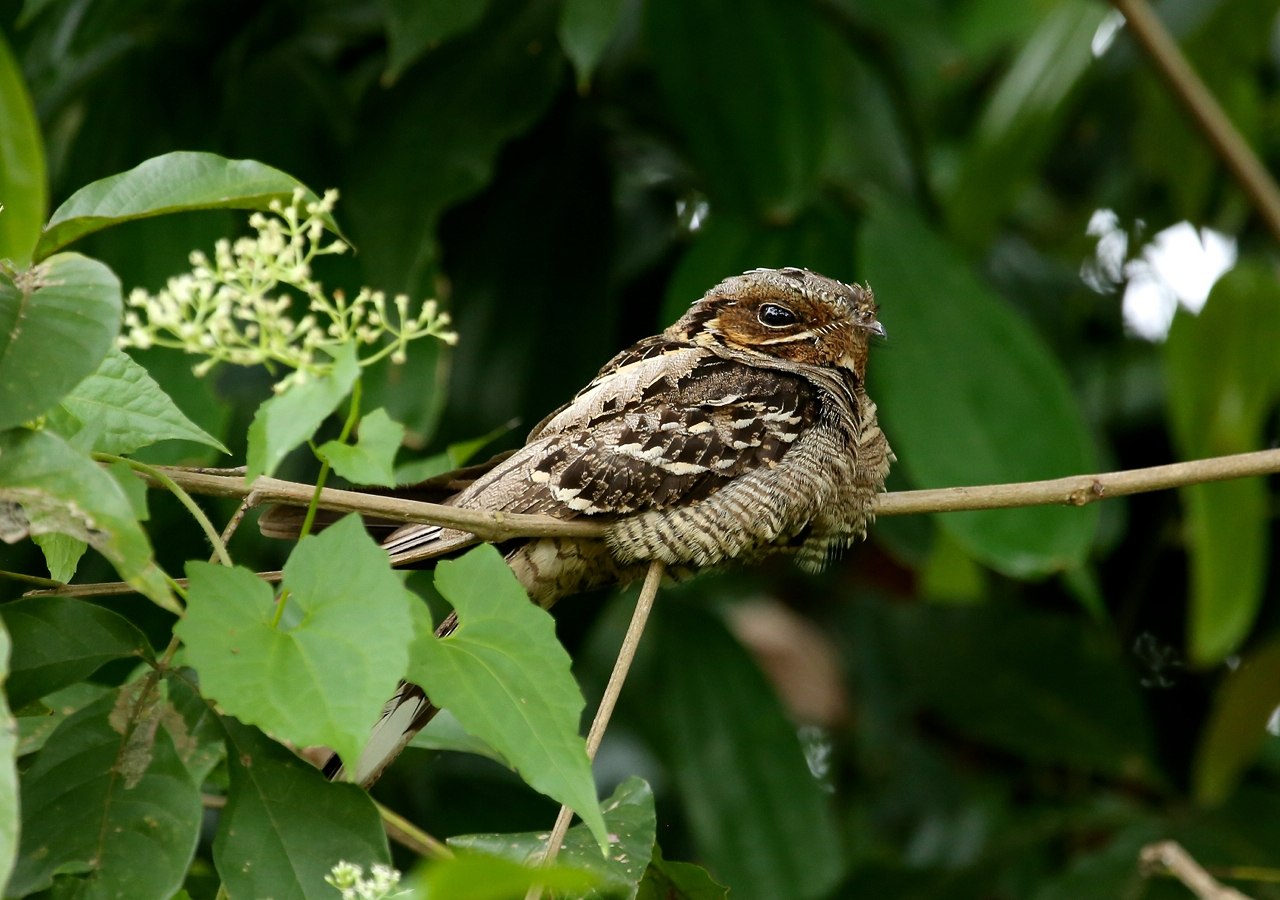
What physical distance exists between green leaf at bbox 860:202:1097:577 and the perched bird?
2.01ft

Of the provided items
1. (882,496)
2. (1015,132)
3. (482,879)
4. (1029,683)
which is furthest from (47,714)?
(1029,683)

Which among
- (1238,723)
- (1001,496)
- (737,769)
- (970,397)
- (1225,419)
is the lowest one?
(1238,723)

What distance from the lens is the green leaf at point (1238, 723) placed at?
4.18 metres

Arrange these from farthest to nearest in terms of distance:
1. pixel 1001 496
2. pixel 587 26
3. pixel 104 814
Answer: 1. pixel 587 26
2. pixel 1001 496
3. pixel 104 814

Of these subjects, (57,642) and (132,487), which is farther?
→ (57,642)

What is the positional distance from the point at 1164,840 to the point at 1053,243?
262 centimetres

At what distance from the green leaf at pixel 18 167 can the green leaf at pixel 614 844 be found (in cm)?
94

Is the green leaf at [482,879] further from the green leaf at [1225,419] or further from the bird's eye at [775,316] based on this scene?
the green leaf at [1225,419]

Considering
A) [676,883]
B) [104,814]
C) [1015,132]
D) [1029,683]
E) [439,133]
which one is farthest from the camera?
[1029,683]

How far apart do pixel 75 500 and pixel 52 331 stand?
0.18 meters

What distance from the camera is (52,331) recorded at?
4.48 feet

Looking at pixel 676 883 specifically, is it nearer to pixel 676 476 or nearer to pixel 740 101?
pixel 676 476

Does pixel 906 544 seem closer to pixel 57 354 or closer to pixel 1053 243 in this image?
pixel 1053 243

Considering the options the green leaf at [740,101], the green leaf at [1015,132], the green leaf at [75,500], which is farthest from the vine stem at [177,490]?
the green leaf at [1015,132]
